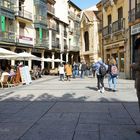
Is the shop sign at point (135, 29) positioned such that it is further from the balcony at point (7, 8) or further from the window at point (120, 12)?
the balcony at point (7, 8)

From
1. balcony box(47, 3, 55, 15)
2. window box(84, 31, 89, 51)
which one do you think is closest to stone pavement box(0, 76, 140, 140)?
window box(84, 31, 89, 51)

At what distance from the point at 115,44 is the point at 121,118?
24466 mm

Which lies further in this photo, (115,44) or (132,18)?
(115,44)

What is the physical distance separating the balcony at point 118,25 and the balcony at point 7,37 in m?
12.4

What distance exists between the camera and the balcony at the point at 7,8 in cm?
3803

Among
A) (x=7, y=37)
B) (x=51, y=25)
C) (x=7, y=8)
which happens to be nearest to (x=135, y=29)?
(x=7, y=37)

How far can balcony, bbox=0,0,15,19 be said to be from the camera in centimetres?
3803

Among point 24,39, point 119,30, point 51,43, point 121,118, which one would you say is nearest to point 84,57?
point 51,43

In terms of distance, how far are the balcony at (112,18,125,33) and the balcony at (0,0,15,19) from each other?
12.8m

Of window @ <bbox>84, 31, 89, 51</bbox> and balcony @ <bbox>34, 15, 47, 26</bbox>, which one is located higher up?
balcony @ <bbox>34, 15, 47, 26</bbox>

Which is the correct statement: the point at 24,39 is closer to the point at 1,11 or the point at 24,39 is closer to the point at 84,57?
the point at 1,11

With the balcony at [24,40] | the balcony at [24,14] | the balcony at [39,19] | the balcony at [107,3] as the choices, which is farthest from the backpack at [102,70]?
the balcony at [39,19]

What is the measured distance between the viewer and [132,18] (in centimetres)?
2720

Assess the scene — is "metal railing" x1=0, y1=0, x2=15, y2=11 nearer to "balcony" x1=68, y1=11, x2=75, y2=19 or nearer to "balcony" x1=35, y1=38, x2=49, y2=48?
"balcony" x1=35, y1=38, x2=49, y2=48
